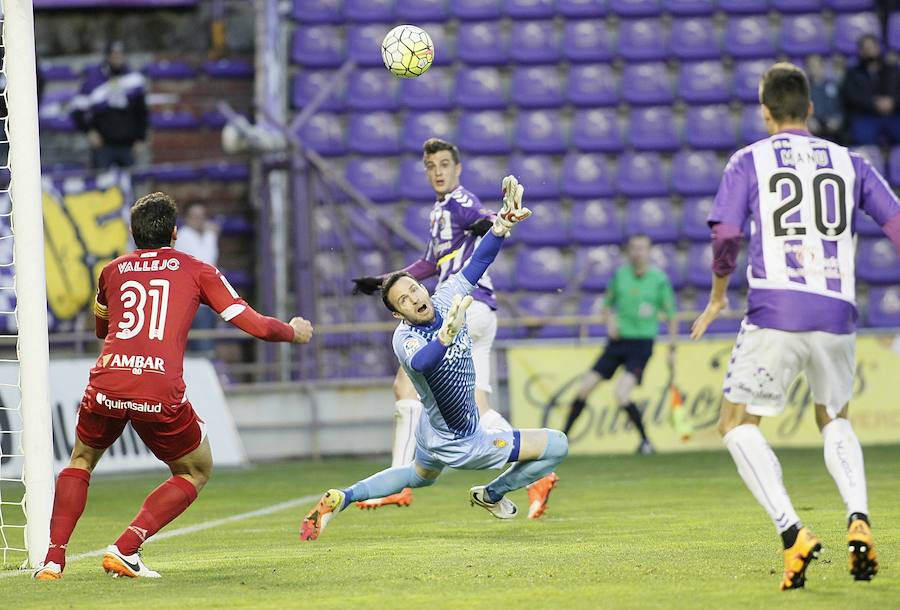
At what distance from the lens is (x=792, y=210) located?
5922 millimetres

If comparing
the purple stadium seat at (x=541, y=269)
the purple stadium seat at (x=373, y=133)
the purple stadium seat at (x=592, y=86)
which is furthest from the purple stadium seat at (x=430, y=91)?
the purple stadium seat at (x=541, y=269)

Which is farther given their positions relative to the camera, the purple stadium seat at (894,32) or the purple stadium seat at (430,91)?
the purple stadium seat at (894,32)

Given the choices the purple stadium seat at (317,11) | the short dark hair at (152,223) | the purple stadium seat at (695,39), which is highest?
the purple stadium seat at (317,11)

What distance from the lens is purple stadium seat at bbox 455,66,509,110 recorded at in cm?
1983

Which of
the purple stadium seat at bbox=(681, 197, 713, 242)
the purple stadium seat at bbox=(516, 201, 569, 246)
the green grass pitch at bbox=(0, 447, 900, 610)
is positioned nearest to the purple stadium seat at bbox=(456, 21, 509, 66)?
the purple stadium seat at bbox=(516, 201, 569, 246)

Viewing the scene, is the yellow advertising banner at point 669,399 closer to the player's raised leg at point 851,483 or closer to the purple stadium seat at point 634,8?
the purple stadium seat at point 634,8

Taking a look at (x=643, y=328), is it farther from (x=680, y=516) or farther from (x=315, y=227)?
(x=680, y=516)

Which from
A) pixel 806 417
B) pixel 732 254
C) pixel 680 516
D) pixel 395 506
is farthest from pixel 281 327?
pixel 806 417

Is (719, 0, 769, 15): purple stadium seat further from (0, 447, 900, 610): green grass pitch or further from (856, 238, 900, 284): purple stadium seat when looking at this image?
(0, 447, 900, 610): green grass pitch

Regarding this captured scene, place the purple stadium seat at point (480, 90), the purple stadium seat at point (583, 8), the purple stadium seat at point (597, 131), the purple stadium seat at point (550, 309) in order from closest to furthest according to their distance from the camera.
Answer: the purple stadium seat at point (550, 309), the purple stadium seat at point (597, 131), the purple stadium seat at point (480, 90), the purple stadium seat at point (583, 8)

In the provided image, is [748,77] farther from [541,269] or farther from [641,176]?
[541,269]

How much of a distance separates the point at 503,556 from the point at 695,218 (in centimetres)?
1263

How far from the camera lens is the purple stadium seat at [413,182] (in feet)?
63.1

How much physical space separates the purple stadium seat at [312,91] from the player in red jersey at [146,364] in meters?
13.0
